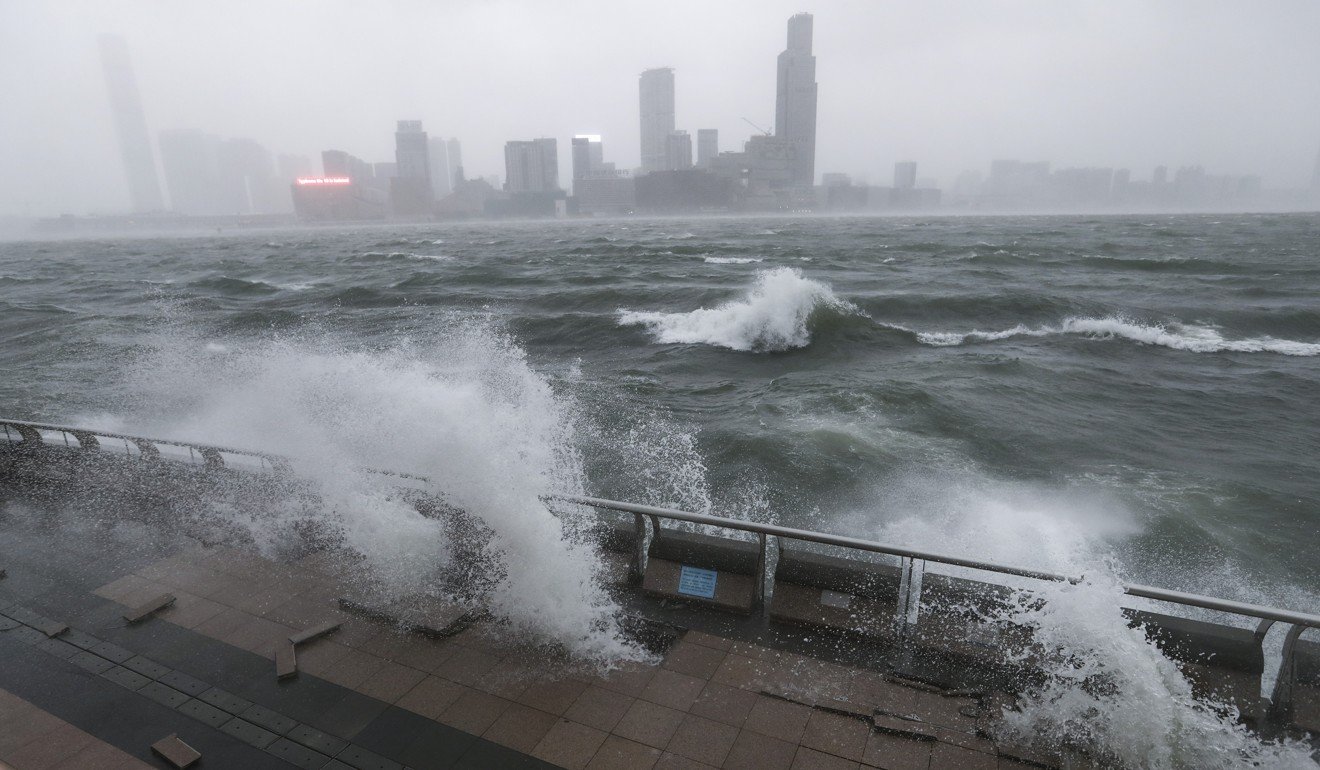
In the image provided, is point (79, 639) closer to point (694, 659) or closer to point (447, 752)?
point (447, 752)

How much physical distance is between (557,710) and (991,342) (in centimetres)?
2837

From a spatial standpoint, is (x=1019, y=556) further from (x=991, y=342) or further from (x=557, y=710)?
(x=991, y=342)

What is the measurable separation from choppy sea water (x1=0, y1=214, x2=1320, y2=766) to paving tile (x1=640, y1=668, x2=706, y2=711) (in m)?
1.10

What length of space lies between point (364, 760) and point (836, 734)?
3.38m

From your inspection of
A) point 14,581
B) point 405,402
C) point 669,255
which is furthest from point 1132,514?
point 669,255

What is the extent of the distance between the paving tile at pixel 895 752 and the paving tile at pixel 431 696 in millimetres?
3163

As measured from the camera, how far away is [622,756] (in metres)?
4.80

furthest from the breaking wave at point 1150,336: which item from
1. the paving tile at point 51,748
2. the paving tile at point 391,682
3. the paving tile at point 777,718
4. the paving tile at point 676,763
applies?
the paving tile at point 51,748

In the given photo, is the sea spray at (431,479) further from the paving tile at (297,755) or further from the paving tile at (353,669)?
the paving tile at (297,755)

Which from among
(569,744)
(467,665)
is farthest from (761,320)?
(569,744)

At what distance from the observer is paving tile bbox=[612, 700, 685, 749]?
4965mm

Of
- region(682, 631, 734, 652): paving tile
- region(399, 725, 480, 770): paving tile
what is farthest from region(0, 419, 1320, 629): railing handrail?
region(399, 725, 480, 770): paving tile

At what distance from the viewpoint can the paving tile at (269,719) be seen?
511 cm

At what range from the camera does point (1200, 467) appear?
15023mm
